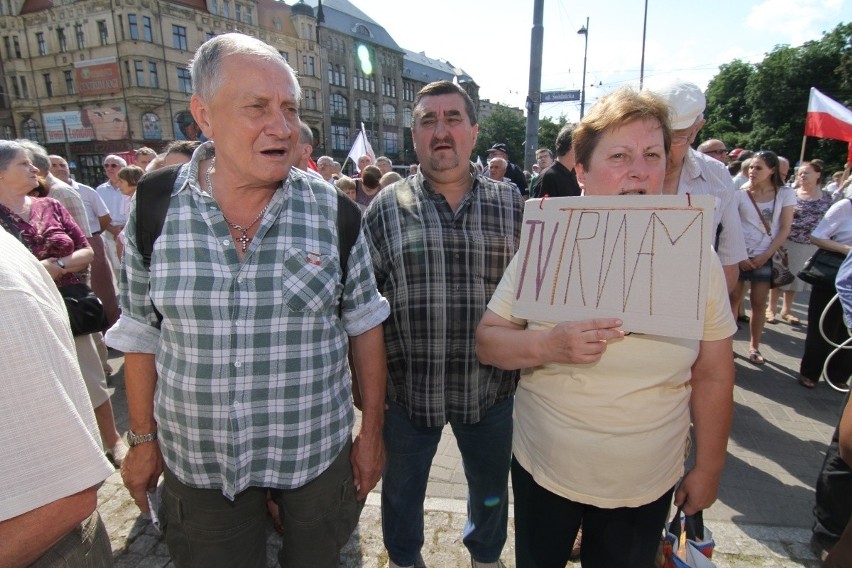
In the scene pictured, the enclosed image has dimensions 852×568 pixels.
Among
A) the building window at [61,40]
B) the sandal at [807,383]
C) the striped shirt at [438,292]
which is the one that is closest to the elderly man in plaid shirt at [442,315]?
the striped shirt at [438,292]

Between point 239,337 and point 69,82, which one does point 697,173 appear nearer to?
point 239,337

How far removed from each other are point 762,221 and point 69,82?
5335 cm

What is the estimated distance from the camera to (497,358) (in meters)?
1.57

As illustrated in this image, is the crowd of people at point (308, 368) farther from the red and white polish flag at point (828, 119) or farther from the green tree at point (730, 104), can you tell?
the green tree at point (730, 104)

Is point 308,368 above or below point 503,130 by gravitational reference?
below

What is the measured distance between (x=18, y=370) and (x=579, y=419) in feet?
4.57

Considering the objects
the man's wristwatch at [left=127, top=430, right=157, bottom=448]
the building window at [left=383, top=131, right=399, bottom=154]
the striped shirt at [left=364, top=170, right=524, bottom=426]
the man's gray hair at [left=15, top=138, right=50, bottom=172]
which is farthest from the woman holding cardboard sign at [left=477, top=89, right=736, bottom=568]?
the building window at [left=383, top=131, right=399, bottom=154]

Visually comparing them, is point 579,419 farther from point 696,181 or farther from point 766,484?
point 766,484

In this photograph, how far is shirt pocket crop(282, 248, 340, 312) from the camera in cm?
145

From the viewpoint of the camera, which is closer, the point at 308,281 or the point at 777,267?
the point at 308,281

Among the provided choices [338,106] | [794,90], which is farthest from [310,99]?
[794,90]

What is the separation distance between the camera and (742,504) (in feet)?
9.19

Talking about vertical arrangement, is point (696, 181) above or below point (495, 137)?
below

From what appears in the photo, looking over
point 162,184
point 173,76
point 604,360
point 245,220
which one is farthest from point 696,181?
point 173,76
